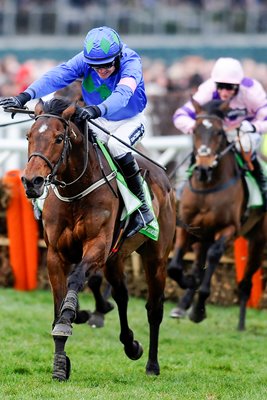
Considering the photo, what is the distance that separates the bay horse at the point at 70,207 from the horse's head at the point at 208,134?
2.42 meters

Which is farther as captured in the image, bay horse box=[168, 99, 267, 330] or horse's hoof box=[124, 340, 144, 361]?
bay horse box=[168, 99, 267, 330]

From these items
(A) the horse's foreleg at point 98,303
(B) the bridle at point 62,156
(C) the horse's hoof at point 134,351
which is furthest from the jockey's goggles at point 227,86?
(B) the bridle at point 62,156

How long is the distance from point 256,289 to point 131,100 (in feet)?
13.8

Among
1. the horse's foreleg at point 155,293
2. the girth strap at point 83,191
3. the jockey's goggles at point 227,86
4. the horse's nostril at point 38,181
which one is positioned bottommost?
the horse's foreleg at point 155,293

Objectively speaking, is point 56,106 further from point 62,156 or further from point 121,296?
point 121,296

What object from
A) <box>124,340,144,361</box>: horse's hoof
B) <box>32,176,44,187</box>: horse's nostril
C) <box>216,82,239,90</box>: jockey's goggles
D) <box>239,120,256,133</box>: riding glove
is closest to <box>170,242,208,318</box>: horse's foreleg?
<box>239,120,256,133</box>: riding glove

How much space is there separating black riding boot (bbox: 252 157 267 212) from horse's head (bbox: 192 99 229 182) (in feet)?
2.53

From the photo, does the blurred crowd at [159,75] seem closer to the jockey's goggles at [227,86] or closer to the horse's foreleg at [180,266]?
the jockey's goggles at [227,86]

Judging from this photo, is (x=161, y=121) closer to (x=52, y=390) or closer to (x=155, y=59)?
(x=155, y=59)

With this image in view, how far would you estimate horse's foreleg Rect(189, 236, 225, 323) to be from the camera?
33.7 feet

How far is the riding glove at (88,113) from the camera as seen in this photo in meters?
7.13

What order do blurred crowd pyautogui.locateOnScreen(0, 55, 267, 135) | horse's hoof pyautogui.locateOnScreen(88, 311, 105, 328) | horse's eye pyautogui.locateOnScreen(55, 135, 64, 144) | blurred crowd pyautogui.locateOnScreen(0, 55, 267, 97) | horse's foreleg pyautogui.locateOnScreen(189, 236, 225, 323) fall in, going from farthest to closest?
blurred crowd pyautogui.locateOnScreen(0, 55, 267, 97)
blurred crowd pyautogui.locateOnScreen(0, 55, 267, 135)
horse's foreleg pyautogui.locateOnScreen(189, 236, 225, 323)
horse's hoof pyautogui.locateOnScreen(88, 311, 105, 328)
horse's eye pyautogui.locateOnScreen(55, 135, 64, 144)

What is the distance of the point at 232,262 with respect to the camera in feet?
38.9

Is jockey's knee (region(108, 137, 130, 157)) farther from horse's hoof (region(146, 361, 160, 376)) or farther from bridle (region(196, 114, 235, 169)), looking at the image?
bridle (region(196, 114, 235, 169))
